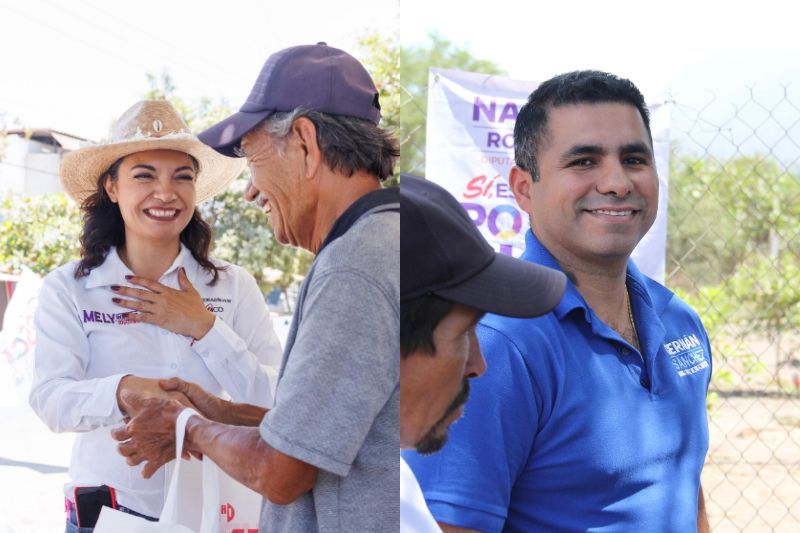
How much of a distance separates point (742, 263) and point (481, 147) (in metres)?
4.68

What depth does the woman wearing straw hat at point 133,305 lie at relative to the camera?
1167 millimetres

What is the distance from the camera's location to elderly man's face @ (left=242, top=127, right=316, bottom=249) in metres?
0.97

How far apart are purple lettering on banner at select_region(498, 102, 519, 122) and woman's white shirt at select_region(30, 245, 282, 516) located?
0.54 meters

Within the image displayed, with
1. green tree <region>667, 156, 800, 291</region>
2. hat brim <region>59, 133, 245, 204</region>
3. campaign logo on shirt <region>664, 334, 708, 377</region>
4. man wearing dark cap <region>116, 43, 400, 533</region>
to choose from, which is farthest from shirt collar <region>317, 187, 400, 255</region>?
green tree <region>667, 156, 800, 291</region>

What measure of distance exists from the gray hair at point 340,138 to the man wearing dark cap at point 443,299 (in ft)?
0.46

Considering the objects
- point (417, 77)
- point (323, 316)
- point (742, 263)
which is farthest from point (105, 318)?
point (742, 263)

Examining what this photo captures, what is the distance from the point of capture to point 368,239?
89 cm

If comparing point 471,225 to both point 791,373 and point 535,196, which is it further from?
point 791,373

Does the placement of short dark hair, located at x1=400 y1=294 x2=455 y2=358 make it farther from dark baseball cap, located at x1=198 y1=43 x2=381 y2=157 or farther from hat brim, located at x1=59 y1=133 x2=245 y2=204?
hat brim, located at x1=59 y1=133 x2=245 y2=204

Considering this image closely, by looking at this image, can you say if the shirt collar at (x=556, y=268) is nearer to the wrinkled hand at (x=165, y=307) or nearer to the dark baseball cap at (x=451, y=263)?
the dark baseball cap at (x=451, y=263)

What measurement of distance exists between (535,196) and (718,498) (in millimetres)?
3172

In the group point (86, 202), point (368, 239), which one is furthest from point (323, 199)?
point (86, 202)

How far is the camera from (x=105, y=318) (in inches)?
46.1

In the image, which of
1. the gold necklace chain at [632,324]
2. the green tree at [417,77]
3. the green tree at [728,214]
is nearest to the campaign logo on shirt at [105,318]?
the green tree at [417,77]
